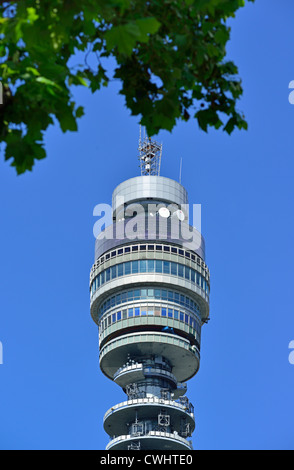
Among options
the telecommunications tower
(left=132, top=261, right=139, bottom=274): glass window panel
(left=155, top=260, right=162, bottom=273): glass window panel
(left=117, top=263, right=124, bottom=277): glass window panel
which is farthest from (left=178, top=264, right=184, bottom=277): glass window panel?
(left=117, top=263, right=124, bottom=277): glass window panel

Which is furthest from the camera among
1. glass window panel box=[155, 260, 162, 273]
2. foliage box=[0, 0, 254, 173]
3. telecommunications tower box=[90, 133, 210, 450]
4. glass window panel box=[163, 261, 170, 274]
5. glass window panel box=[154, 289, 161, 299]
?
glass window panel box=[163, 261, 170, 274]

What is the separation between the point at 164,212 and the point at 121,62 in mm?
114019

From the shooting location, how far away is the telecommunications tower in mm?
119562

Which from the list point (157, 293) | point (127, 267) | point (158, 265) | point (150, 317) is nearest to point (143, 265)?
point (158, 265)

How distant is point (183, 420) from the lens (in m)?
123

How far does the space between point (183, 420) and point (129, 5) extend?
113m

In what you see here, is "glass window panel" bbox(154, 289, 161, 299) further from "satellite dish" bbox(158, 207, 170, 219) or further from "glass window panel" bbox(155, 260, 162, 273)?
"satellite dish" bbox(158, 207, 170, 219)

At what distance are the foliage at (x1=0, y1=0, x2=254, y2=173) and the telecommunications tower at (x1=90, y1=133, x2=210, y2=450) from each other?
102m

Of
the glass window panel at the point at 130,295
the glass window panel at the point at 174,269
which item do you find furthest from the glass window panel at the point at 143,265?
the glass window panel at the point at 174,269

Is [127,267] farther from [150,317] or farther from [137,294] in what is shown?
[150,317]

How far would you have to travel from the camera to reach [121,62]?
59.2 feet

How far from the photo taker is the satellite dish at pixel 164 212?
131125mm
